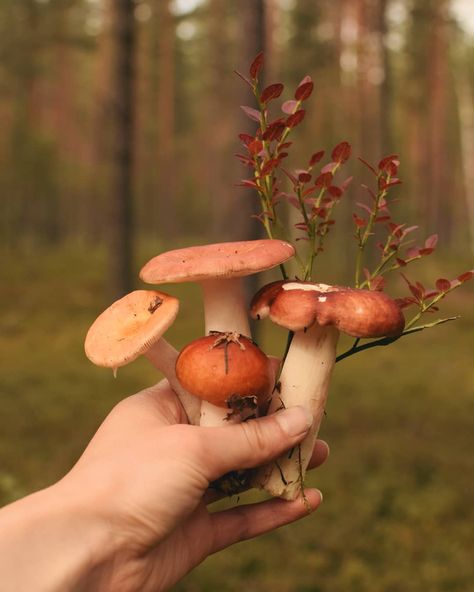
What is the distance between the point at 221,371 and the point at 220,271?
349mm

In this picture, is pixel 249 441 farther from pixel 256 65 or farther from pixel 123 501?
pixel 256 65

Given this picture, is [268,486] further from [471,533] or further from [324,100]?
[324,100]

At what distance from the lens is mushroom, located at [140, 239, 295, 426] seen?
2.16 m

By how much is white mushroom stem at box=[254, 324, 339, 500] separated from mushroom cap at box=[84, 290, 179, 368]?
0.50 metres

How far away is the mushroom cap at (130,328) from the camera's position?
2213 mm

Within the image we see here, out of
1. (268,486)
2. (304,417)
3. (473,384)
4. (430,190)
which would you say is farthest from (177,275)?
(430,190)

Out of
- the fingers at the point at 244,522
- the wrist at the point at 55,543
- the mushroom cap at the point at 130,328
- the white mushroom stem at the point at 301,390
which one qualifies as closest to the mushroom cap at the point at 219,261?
the mushroom cap at the point at 130,328

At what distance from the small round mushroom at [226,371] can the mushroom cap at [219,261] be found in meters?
0.26

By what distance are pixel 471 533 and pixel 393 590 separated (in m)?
1.11

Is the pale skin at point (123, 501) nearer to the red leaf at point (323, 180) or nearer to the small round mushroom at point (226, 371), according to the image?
the small round mushroom at point (226, 371)

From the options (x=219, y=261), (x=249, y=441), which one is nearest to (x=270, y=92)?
(x=219, y=261)

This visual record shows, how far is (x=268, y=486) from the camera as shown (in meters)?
2.45

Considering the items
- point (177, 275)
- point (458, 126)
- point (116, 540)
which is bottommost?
point (116, 540)

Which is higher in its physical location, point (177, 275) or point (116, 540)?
point (177, 275)
